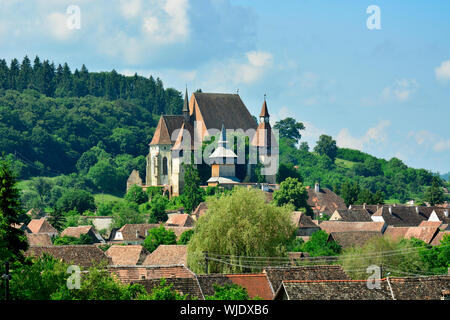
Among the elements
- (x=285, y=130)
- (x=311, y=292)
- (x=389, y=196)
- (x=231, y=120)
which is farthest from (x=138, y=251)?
(x=285, y=130)

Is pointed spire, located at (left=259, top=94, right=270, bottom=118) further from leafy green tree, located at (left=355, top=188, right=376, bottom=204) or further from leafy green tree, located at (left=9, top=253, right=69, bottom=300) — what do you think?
leafy green tree, located at (left=9, top=253, right=69, bottom=300)

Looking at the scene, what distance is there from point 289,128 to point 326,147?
A: 909 centimetres

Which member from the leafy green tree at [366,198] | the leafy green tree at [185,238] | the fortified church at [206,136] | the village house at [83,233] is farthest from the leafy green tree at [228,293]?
the leafy green tree at [366,198]

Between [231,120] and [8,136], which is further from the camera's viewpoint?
[8,136]

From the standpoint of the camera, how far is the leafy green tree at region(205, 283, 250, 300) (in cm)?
2606

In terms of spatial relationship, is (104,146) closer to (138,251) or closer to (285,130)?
(285,130)

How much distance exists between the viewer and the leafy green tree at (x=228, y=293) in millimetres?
26062

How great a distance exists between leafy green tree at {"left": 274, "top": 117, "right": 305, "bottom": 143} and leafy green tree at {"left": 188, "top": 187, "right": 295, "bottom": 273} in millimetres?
134753

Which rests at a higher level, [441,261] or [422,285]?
[422,285]

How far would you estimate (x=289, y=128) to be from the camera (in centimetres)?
18262

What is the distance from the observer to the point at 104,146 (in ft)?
524

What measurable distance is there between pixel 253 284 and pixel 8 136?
402 feet

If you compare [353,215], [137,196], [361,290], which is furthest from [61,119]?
[361,290]

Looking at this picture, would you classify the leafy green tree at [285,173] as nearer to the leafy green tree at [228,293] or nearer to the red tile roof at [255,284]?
the red tile roof at [255,284]
